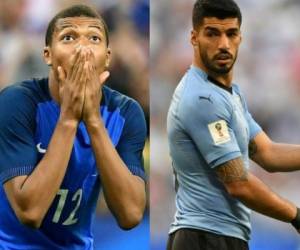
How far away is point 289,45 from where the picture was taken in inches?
97.7

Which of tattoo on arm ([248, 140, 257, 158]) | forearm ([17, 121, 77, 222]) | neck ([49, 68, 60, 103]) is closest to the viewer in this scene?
forearm ([17, 121, 77, 222])

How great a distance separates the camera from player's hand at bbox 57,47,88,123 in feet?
4.03

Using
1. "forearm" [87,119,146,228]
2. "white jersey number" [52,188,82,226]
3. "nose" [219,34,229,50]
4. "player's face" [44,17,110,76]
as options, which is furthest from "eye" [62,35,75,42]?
"nose" [219,34,229,50]

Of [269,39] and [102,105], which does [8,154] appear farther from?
[269,39]

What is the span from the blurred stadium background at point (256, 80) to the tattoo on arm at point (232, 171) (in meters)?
0.81

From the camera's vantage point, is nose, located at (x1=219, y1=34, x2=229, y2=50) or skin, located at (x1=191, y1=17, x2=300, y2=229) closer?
skin, located at (x1=191, y1=17, x2=300, y2=229)

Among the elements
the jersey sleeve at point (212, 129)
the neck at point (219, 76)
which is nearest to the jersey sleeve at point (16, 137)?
the jersey sleeve at point (212, 129)

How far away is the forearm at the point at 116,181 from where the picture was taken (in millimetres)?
1229

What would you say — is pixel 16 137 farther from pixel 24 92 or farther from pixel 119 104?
pixel 119 104

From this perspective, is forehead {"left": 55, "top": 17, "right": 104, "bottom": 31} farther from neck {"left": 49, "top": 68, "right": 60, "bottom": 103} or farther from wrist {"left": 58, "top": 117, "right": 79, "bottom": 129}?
wrist {"left": 58, "top": 117, "right": 79, "bottom": 129}

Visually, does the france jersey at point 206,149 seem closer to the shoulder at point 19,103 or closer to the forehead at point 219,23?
the forehead at point 219,23

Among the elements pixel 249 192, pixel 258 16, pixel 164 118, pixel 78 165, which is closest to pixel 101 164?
pixel 78 165

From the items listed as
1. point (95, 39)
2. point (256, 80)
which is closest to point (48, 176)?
point (95, 39)

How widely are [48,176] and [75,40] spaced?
0.31 meters
